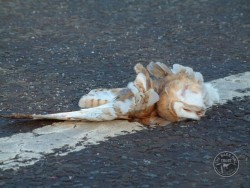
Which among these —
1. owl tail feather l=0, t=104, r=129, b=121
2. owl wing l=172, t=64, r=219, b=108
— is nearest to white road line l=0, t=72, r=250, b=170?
owl tail feather l=0, t=104, r=129, b=121

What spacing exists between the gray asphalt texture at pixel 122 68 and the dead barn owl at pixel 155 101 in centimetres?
10

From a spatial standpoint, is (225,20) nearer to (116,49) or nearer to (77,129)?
(116,49)

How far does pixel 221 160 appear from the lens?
3211mm

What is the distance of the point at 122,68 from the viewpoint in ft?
16.1

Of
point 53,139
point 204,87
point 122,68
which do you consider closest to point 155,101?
point 204,87

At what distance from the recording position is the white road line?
334cm

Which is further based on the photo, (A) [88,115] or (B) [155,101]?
(A) [88,115]

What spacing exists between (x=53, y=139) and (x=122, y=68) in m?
1.48

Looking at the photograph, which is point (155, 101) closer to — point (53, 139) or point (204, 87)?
point (204, 87)

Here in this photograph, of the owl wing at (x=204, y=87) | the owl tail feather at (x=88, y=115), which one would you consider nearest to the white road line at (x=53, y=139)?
the owl tail feather at (x=88, y=115)

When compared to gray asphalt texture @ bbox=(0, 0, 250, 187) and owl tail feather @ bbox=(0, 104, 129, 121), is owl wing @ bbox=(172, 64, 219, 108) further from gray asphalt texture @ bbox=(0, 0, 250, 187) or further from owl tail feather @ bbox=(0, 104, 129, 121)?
owl tail feather @ bbox=(0, 104, 129, 121)

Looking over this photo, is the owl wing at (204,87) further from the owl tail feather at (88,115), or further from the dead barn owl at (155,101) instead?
the owl tail feather at (88,115)

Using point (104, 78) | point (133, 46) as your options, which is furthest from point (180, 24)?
point (104, 78)

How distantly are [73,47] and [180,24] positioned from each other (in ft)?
4.36
